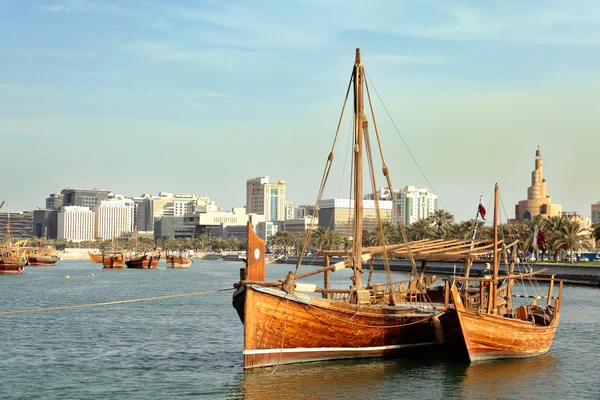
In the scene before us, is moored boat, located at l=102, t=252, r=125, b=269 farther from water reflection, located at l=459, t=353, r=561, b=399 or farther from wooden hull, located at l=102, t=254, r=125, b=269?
water reflection, located at l=459, t=353, r=561, b=399

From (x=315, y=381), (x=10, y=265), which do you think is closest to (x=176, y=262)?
(x=10, y=265)

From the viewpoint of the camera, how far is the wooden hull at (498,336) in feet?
111

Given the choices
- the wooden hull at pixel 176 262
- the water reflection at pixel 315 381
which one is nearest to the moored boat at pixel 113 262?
the wooden hull at pixel 176 262

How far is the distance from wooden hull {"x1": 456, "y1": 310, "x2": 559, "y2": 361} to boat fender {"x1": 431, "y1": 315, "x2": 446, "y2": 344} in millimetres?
1946

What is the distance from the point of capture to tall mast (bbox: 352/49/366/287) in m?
35.7

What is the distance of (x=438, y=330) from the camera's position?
118 ft

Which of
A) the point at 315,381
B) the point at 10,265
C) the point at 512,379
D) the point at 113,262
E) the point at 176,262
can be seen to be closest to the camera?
the point at 315,381

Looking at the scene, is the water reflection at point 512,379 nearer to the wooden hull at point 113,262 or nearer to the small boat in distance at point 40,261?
the wooden hull at point 113,262

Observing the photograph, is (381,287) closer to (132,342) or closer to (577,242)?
(132,342)

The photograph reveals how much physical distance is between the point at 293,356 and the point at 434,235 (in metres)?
109

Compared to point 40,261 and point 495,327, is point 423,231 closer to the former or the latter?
point 40,261

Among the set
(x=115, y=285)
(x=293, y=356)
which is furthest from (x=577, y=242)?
(x=293, y=356)

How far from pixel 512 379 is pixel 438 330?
4.62 metres

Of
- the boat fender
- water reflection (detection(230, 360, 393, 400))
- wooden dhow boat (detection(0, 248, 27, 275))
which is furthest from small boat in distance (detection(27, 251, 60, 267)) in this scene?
water reflection (detection(230, 360, 393, 400))
